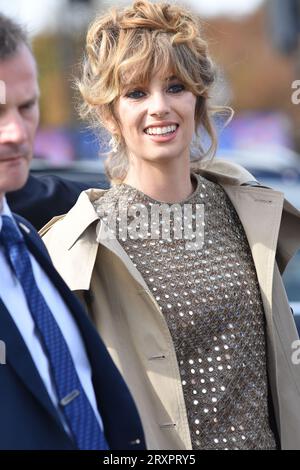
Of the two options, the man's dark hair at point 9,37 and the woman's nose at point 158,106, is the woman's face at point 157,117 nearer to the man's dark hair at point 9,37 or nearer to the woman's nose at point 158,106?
the woman's nose at point 158,106

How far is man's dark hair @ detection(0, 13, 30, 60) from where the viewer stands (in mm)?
2488

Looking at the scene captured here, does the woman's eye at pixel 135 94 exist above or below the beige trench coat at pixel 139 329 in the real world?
above

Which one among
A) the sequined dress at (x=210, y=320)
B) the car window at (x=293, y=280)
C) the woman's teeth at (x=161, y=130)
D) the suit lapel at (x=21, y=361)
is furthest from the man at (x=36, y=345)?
the car window at (x=293, y=280)

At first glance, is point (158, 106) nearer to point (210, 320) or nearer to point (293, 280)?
point (210, 320)

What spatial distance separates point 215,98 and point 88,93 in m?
0.44

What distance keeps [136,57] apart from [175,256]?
24.6 inches

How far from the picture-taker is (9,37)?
98.7 inches

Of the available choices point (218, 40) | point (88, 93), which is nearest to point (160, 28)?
point (88, 93)

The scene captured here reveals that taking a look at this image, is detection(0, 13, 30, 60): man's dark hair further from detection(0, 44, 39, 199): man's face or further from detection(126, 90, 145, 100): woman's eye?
detection(126, 90, 145, 100): woman's eye

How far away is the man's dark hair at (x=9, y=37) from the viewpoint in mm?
2488

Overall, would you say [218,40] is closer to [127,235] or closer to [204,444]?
[127,235]

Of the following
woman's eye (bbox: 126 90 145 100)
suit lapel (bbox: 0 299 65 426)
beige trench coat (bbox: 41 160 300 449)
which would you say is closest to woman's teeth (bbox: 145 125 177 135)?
woman's eye (bbox: 126 90 145 100)

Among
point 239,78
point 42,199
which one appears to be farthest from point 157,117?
point 239,78

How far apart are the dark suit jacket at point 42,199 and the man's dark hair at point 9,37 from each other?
153cm
